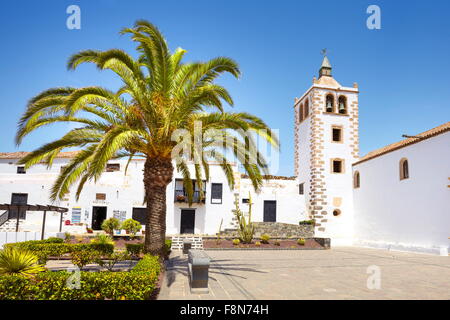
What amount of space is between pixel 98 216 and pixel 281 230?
1385 centimetres

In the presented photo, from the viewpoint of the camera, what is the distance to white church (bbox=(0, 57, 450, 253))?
2328 centimetres

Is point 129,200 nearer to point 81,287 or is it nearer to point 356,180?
point 356,180

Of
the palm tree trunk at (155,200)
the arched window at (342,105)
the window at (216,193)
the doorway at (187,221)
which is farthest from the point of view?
the window at (216,193)

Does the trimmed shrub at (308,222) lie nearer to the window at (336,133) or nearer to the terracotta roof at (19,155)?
the window at (336,133)

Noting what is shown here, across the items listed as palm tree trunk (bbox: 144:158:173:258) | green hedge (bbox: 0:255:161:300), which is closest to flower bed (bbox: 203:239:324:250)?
palm tree trunk (bbox: 144:158:173:258)

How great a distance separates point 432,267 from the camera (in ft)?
40.2

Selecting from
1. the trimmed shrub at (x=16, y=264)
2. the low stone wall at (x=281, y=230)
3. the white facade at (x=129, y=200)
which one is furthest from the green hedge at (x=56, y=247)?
the white facade at (x=129, y=200)

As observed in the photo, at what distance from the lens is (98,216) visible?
26891 millimetres

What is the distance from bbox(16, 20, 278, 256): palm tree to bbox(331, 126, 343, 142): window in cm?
1760

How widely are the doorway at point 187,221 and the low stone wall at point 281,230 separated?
135 inches

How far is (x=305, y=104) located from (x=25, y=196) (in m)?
23.2

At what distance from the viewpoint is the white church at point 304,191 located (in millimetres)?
23281
